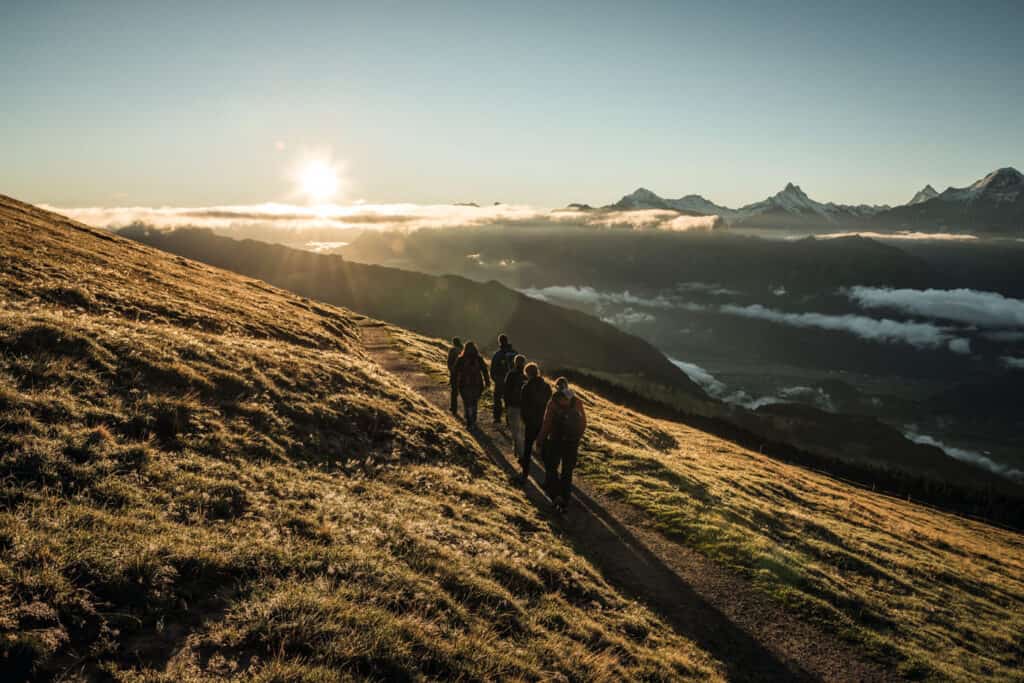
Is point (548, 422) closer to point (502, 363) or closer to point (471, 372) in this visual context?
point (502, 363)

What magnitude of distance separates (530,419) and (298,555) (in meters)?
9.74

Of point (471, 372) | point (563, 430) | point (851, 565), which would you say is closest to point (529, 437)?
point (563, 430)

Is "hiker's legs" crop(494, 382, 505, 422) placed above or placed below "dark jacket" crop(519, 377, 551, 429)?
below

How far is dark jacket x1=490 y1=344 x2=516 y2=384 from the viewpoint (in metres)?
22.2

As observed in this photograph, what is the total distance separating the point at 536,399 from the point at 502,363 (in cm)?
576

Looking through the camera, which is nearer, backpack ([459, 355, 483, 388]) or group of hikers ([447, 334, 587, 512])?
group of hikers ([447, 334, 587, 512])

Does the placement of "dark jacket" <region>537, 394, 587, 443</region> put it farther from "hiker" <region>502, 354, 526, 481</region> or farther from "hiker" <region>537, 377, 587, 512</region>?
"hiker" <region>502, 354, 526, 481</region>

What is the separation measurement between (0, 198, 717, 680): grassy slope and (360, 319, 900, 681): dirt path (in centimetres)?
127

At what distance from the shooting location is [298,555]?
26.7ft

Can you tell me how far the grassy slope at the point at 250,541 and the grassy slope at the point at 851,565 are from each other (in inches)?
253

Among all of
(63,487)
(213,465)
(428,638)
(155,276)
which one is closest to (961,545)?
(428,638)

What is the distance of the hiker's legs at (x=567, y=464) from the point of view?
50.3 feet

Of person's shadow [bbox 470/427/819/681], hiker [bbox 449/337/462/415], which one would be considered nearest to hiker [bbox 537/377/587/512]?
person's shadow [bbox 470/427/819/681]

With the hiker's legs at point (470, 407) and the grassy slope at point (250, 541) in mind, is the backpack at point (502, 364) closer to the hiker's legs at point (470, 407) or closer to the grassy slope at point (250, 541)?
the hiker's legs at point (470, 407)
